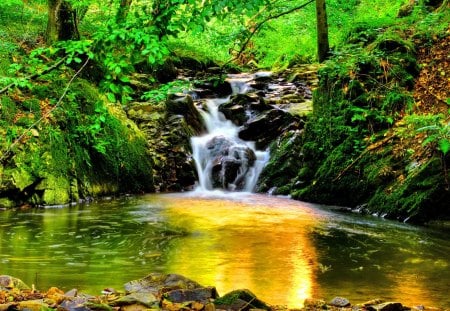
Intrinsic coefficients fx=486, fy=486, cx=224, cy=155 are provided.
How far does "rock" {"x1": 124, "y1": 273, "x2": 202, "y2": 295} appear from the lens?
3.86m

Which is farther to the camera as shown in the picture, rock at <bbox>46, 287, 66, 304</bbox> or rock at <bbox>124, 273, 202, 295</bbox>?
rock at <bbox>124, 273, 202, 295</bbox>

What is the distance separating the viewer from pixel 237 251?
606 centimetres

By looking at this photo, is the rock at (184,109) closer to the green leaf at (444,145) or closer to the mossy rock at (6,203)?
the mossy rock at (6,203)

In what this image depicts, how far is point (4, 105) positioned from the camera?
9375 millimetres

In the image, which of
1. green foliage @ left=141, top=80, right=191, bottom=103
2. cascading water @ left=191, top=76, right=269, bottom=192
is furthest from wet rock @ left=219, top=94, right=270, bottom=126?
green foliage @ left=141, top=80, right=191, bottom=103

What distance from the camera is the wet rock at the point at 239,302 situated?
11.1ft

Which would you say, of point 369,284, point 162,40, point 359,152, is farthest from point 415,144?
point 162,40

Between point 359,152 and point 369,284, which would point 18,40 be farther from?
point 369,284

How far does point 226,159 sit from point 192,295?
31.4 feet

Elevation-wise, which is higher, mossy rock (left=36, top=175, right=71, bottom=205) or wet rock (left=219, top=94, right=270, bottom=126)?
wet rock (left=219, top=94, right=270, bottom=126)

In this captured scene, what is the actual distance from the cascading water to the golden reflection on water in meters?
2.75

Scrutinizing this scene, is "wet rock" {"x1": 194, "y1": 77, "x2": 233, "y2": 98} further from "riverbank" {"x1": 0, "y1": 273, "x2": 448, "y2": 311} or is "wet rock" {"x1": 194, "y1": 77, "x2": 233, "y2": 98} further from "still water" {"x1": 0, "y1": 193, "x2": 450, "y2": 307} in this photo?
"riverbank" {"x1": 0, "y1": 273, "x2": 448, "y2": 311}

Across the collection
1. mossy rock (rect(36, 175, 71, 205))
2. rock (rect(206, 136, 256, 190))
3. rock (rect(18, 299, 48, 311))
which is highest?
rock (rect(206, 136, 256, 190))

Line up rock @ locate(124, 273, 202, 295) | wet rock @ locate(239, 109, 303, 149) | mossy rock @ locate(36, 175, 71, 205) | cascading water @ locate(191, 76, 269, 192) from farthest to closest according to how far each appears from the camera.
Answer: wet rock @ locate(239, 109, 303, 149) → cascading water @ locate(191, 76, 269, 192) → mossy rock @ locate(36, 175, 71, 205) → rock @ locate(124, 273, 202, 295)
